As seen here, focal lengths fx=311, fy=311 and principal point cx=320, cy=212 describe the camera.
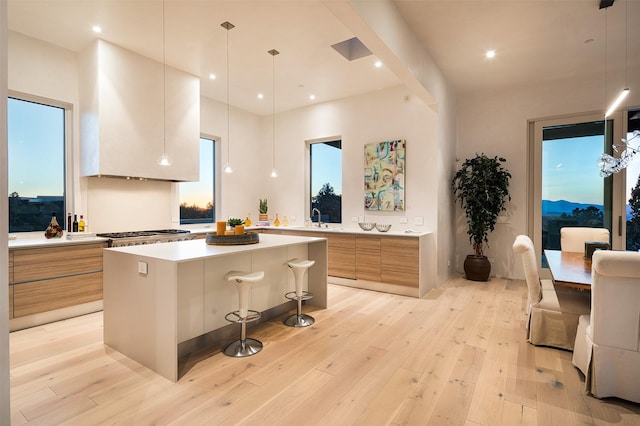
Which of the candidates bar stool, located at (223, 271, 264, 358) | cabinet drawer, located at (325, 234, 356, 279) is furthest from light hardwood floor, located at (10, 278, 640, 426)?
cabinet drawer, located at (325, 234, 356, 279)

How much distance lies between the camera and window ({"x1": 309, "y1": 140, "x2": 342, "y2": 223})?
6.08m

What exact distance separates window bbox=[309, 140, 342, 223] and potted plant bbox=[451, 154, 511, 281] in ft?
7.18

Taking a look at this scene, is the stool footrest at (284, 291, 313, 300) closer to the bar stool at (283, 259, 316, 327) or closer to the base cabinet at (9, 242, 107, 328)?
the bar stool at (283, 259, 316, 327)

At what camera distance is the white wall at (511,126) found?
4.90 m

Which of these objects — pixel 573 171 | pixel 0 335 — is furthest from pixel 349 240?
pixel 0 335

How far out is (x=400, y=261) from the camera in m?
4.50

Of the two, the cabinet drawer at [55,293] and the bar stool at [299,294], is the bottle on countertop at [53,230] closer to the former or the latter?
the cabinet drawer at [55,293]

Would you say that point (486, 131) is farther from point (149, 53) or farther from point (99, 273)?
point (99, 273)

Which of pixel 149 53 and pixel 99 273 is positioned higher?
pixel 149 53

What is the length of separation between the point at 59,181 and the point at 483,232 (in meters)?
6.32

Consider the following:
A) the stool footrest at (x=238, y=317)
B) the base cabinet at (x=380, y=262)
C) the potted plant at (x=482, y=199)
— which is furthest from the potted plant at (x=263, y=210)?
the potted plant at (x=482, y=199)

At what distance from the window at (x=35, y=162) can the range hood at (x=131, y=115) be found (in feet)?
1.03

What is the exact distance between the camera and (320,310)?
3.88 meters

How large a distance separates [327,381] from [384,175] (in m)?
3.74
